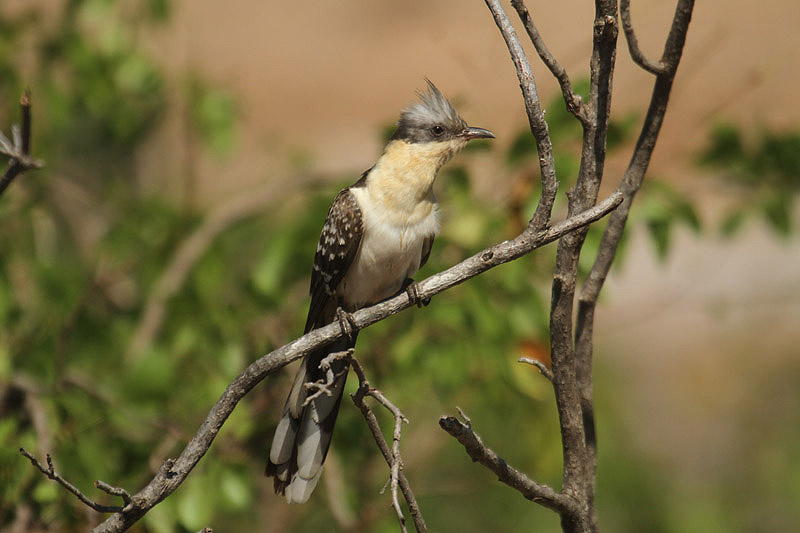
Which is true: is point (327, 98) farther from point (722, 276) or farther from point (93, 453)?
point (93, 453)

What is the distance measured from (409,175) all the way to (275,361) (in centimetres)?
161

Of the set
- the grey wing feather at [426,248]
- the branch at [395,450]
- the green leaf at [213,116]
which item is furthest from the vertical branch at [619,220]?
the green leaf at [213,116]

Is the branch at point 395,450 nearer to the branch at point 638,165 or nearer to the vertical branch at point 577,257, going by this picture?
the vertical branch at point 577,257

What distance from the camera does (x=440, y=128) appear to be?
11.8 ft

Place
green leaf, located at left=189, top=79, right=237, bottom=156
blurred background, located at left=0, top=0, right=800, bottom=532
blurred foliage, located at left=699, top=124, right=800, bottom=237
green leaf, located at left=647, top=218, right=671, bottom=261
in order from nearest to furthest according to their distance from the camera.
A: blurred background, located at left=0, top=0, right=800, bottom=532 → green leaf, located at left=647, top=218, right=671, bottom=261 → blurred foliage, located at left=699, top=124, right=800, bottom=237 → green leaf, located at left=189, top=79, right=237, bottom=156

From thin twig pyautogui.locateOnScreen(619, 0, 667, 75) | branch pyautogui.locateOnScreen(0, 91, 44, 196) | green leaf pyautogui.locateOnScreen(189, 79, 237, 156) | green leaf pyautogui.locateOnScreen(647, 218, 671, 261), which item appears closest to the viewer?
branch pyautogui.locateOnScreen(0, 91, 44, 196)

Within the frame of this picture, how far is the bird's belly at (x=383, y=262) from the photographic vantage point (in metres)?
3.50

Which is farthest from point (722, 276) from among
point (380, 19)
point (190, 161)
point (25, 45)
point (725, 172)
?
point (380, 19)

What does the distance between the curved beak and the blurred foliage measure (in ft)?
3.96

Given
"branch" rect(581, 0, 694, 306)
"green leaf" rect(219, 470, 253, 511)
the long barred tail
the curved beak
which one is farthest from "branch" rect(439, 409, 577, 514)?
the curved beak

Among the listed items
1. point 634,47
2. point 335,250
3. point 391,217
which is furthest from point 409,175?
point 634,47

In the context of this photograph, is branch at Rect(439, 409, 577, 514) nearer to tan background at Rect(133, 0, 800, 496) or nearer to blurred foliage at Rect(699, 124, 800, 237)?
tan background at Rect(133, 0, 800, 496)

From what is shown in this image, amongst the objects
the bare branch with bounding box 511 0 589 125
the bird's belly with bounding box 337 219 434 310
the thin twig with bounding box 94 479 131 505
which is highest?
the bare branch with bounding box 511 0 589 125

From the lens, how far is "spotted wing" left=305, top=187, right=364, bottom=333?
3.51 meters
